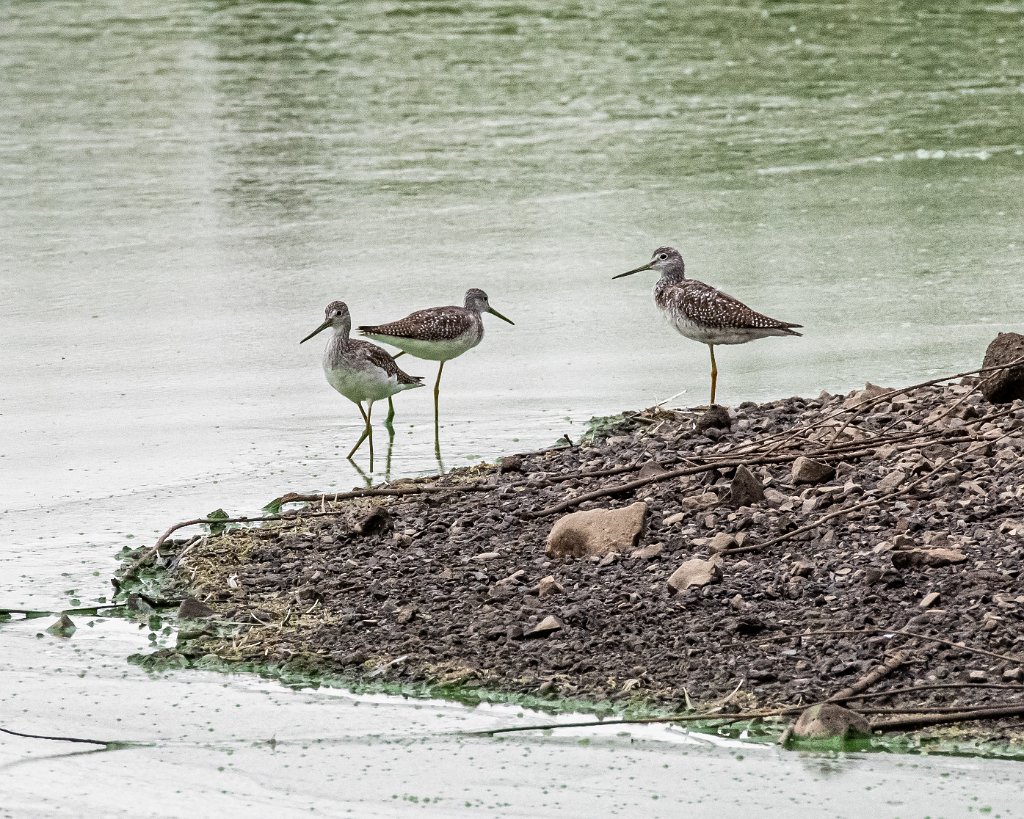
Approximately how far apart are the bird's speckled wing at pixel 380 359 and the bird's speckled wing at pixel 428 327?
0.13m

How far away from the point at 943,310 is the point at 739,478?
4722 mm

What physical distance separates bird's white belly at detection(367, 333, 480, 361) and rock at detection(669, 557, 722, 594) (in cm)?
380

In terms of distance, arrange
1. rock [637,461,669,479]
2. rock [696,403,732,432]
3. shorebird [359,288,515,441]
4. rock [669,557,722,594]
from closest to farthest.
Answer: rock [669,557,722,594]
rock [637,461,669,479]
rock [696,403,732,432]
shorebird [359,288,515,441]

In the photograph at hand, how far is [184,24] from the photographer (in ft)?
82.6

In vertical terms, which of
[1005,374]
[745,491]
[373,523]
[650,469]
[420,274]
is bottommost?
[420,274]

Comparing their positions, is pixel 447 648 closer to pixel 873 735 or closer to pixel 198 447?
pixel 873 735

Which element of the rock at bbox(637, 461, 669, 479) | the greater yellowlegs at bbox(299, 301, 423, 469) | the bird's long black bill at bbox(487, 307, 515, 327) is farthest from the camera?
the bird's long black bill at bbox(487, 307, 515, 327)

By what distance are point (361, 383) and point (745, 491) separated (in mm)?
3084

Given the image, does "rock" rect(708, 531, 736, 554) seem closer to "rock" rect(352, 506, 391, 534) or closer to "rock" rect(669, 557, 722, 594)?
"rock" rect(669, 557, 722, 594)

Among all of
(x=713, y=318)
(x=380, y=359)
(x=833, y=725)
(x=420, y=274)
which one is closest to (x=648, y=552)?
(x=833, y=725)

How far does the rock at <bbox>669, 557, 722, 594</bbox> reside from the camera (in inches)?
246

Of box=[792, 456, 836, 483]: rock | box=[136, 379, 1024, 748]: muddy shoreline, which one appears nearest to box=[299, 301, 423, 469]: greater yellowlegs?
box=[136, 379, 1024, 748]: muddy shoreline

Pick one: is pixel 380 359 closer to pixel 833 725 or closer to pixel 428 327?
pixel 428 327

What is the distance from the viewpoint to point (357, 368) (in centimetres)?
934
